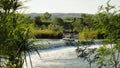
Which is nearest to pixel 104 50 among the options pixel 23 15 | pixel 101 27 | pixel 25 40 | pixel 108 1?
pixel 101 27

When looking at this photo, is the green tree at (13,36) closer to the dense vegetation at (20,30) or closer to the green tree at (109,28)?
the dense vegetation at (20,30)

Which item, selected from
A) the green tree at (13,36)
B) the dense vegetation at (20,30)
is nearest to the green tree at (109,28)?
→ the dense vegetation at (20,30)

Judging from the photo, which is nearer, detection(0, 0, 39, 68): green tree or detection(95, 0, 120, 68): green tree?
detection(0, 0, 39, 68): green tree

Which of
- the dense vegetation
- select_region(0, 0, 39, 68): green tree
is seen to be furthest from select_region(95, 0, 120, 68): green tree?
select_region(0, 0, 39, 68): green tree

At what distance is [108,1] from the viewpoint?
25.7 m

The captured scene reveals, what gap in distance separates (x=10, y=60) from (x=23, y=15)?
7.29 feet

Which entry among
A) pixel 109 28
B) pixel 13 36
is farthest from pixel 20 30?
pixel 109 28

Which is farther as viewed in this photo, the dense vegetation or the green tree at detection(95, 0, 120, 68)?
Result: the green tree at detection(95, 0, 120, 68)

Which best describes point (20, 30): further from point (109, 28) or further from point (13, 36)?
point (109, 28)

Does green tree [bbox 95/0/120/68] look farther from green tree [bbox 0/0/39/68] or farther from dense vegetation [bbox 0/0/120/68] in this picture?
green tree [bbox 0/0/39/68]

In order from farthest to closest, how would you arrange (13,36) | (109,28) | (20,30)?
(109,28)
(20,30)
(13,36)

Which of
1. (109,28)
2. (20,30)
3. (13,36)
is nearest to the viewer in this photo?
(13,36)

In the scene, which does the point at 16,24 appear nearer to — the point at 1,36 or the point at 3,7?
the point at 3,7

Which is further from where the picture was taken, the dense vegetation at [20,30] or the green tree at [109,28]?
the green tree at [109,28]
